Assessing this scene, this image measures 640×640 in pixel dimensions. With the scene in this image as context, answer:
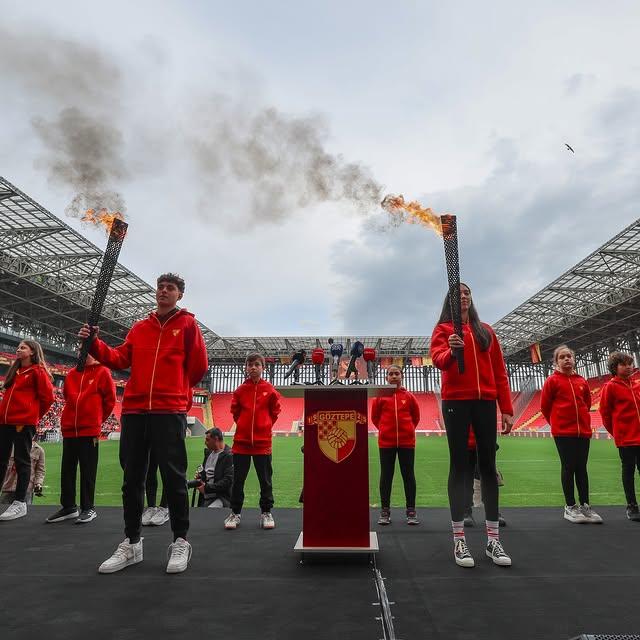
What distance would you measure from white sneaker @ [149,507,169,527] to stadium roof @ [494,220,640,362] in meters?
25.2

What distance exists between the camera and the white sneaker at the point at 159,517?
4.47m

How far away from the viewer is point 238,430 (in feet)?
16.1

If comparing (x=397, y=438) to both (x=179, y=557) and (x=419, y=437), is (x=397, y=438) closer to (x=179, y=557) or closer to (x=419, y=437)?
(x=179, y=557)

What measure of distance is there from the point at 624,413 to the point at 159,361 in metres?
5.07

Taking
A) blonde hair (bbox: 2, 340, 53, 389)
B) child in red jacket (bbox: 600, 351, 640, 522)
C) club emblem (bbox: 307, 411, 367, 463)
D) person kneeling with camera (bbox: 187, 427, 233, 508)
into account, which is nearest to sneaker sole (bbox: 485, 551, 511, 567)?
club emblem (bbox: 307, 411, 367, 463)

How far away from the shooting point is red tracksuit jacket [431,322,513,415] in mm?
3299

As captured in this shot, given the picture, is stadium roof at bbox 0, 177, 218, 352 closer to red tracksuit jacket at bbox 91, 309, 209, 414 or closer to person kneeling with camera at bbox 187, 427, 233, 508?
person kneeling with camera at bbox 187, 427, 233, 508

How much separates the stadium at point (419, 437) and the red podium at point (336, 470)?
25 cm

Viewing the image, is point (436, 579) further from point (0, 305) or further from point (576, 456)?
point (0, 305)

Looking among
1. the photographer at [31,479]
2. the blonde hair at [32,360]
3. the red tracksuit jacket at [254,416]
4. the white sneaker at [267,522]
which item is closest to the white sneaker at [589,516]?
the white sneaker at [267,522]

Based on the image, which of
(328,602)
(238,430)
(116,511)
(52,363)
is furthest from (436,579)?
(52,363)

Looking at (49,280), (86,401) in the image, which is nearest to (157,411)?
(86,401)

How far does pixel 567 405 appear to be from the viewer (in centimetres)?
500

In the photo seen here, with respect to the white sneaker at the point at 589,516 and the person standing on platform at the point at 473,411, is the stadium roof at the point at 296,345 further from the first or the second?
the person standing on platform at the point at 473,411
